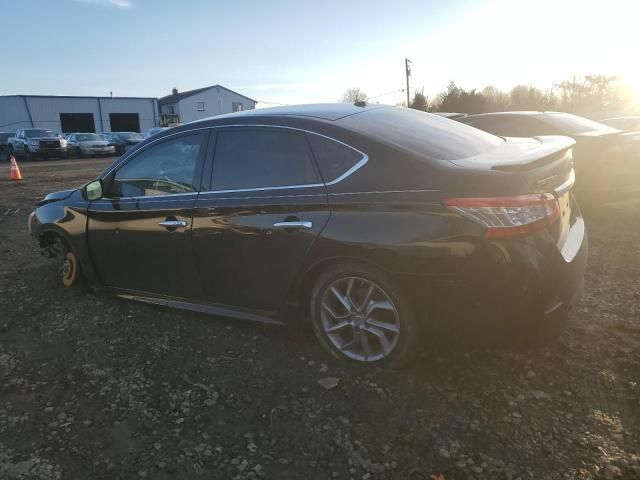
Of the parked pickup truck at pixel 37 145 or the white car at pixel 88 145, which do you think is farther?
the white car at pixel 88 145

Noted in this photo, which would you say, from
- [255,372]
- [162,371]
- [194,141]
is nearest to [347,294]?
[255,372]

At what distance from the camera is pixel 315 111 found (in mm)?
3680

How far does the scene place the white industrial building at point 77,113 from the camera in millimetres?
49469

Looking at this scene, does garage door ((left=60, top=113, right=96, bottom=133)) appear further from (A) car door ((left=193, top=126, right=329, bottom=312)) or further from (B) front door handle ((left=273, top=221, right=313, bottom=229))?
(B) front door handle ((left=273, top=221, right=313, bottom=229))

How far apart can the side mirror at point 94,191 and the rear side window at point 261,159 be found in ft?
4.64

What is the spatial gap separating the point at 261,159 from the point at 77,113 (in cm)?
5545

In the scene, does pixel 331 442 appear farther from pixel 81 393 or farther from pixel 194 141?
pixel 194 141

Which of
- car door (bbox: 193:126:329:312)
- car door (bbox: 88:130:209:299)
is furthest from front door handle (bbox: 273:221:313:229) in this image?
car door (bbox: 88:130:209:299)

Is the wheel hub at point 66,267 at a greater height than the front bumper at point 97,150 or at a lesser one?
lesser

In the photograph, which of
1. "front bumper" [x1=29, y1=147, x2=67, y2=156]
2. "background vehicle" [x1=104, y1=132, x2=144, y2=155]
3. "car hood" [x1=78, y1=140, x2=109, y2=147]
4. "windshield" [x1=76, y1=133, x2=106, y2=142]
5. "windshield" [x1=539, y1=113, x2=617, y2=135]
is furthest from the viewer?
"background vehicle" [x1=104, y1=132, x2=144, y2=155]

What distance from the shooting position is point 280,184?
338 centimetres

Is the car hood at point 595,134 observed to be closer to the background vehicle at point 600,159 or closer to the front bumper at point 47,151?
the background vehicle at point 600,159

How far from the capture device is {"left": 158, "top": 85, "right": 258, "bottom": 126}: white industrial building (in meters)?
57.0

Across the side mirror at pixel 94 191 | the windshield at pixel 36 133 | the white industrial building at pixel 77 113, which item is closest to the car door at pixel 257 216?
the side mirror at pixel 94 191
